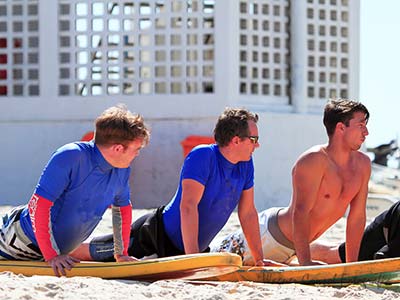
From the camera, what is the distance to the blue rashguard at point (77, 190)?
169 inches

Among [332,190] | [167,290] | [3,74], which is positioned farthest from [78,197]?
[3,74]

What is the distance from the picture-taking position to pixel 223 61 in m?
12.4

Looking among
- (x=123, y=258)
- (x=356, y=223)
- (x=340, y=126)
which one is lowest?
(x=123, y=258)

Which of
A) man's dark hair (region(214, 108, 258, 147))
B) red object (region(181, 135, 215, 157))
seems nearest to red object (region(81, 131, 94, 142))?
red object (region(181, 135, 215, 157))

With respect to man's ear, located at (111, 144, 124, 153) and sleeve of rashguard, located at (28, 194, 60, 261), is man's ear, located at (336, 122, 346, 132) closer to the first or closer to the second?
man's ear, located at (111, 144, 124, 153)

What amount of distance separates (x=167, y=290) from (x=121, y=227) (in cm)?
82

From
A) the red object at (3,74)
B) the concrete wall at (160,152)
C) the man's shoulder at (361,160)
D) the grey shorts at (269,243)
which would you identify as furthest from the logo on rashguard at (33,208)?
the red object at (3,74)

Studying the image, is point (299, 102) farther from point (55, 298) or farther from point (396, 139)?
point (55, 298)

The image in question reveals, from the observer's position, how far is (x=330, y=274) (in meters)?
4.50

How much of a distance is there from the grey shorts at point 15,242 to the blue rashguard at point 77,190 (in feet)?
0.16

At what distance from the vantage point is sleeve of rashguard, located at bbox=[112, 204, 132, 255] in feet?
15.2

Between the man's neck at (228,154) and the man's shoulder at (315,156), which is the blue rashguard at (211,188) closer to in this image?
the man's neck at (228,154)

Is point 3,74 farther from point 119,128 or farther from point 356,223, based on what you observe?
point 119,128

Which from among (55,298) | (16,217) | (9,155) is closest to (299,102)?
(9,155)
